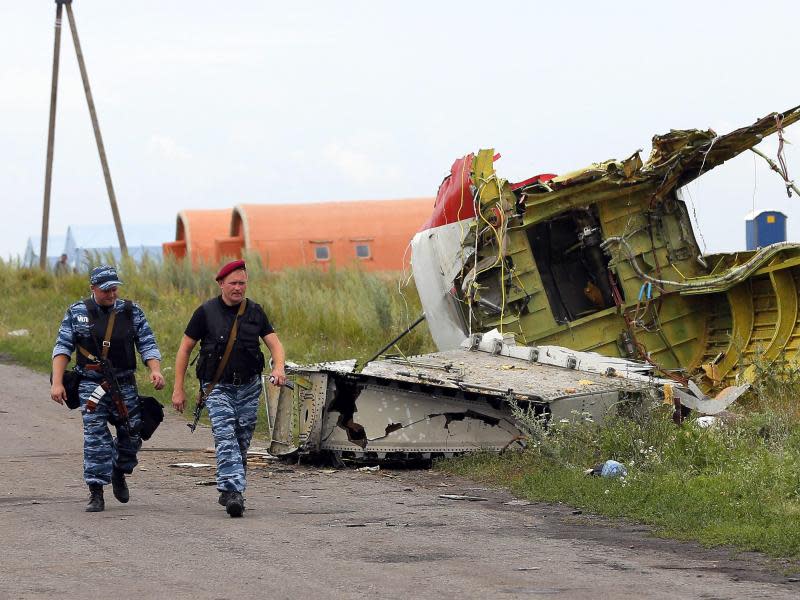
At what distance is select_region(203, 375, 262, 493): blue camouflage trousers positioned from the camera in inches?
349

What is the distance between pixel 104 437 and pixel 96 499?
44 centimetres

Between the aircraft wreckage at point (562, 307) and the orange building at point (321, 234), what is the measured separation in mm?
21241

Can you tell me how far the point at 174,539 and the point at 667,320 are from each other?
25.3ft

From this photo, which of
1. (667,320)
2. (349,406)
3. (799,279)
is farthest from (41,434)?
(799,279)

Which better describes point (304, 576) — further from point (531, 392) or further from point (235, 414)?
point (531, 392)

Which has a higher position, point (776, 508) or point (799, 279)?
point (799, 279)

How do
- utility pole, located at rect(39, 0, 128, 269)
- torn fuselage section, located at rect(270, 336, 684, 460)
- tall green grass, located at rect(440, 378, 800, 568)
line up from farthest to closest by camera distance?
utility pole, located at rect(39, 0, 128, 269)
torn fuselage section, located at rect(270, 336, 684, 460)
tall green grass, located at rect(440, 378, 800, 568)

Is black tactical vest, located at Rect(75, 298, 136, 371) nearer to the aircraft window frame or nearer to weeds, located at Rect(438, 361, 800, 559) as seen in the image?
weeds, located at Rect(438, 361, 800, 559)

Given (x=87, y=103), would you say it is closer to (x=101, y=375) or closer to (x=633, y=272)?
(x=633, y=272)

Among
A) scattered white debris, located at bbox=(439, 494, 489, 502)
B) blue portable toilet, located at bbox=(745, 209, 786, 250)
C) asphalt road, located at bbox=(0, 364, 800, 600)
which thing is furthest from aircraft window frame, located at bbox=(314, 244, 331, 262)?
scattered white debris, located at bbox=(439, 494, 489, 502)

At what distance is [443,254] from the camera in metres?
13.7

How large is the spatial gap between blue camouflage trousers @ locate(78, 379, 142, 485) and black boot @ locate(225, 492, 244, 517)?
1.02 metres

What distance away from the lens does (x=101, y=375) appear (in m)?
9.28

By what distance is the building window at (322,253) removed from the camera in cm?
3653
